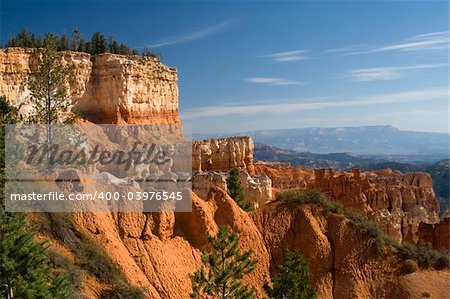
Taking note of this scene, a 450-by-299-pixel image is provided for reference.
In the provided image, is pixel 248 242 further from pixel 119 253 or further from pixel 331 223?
pixel 119 253

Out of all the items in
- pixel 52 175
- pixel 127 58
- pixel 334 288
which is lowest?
pixel 334 288

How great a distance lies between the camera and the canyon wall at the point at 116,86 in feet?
187

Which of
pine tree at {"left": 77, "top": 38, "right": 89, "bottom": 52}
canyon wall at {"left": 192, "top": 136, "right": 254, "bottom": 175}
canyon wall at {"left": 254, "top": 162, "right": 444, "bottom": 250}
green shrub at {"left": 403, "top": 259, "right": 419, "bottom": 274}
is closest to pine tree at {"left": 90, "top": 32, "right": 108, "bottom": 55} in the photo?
pine tree at {"left": 77, "top": 38, "right": 89, "bottom": 52}

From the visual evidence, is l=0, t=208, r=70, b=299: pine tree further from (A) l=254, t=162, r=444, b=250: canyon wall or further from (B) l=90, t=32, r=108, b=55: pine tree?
(B) l=90, t=32, r=108, b=55: pine tree

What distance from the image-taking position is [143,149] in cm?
5447

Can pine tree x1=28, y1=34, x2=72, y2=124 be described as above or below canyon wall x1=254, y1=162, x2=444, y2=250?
above

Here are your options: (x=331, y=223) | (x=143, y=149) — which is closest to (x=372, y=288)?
(x=331, y=223)

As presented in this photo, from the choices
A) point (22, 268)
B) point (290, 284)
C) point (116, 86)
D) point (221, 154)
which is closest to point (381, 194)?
point (221, 154)

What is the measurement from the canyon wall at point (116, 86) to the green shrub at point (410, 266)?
38168mm

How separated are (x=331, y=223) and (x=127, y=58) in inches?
1667

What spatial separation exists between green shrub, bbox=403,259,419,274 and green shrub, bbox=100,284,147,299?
51.7 ft

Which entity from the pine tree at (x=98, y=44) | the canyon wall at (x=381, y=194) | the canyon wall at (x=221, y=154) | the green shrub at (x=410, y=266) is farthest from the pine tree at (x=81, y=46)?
the green shrub at (x=410, y=266)

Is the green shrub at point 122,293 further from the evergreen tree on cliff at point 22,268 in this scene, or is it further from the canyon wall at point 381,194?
the canyon wall at point 381,194

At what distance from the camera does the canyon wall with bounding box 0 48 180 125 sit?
57.1 metres
